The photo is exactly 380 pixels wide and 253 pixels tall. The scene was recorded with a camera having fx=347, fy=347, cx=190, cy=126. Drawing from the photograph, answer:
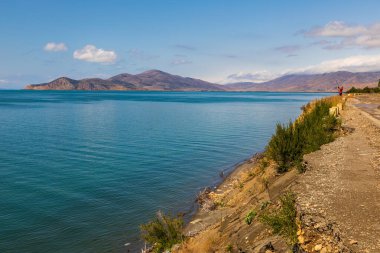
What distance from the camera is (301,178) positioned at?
42.3ft

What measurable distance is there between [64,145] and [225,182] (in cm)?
2013

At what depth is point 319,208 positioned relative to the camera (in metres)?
9.38

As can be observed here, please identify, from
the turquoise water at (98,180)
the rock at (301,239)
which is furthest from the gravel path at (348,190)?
the turquoise water at (98,180)

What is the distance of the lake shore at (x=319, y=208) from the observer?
777cm

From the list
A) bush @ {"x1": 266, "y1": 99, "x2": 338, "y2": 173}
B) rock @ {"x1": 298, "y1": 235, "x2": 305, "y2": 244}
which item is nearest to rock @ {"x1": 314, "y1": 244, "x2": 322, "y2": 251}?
rock @ {"x1": 298, "y1": 235, "x2": 305, "y2": 244}

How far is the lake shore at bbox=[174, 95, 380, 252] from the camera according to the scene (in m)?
7.77

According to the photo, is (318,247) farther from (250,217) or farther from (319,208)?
(250,217)

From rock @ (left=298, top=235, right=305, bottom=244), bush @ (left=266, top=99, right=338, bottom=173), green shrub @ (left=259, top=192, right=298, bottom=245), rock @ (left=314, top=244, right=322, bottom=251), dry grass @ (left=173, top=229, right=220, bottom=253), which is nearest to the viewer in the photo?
rock @ (left=314, top=244, right=322, bottom=251)

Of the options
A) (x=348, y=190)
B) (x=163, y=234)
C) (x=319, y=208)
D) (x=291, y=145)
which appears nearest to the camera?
(x=319, y=208)

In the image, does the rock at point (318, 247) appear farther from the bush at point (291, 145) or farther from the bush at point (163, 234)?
the bush at point (291, 145)

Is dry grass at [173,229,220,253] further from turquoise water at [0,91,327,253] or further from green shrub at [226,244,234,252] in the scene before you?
turquoise water at [0,91,327,253]

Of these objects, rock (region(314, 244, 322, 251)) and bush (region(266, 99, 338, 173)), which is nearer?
rock (region(314, 244, 322, 251))

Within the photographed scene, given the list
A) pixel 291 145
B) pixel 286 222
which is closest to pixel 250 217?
pixel 286 222

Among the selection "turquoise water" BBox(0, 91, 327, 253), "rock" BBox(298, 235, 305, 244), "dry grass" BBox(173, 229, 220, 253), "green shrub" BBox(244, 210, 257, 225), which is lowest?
"turquoise water" BBox(0, 91, 327, 253)
